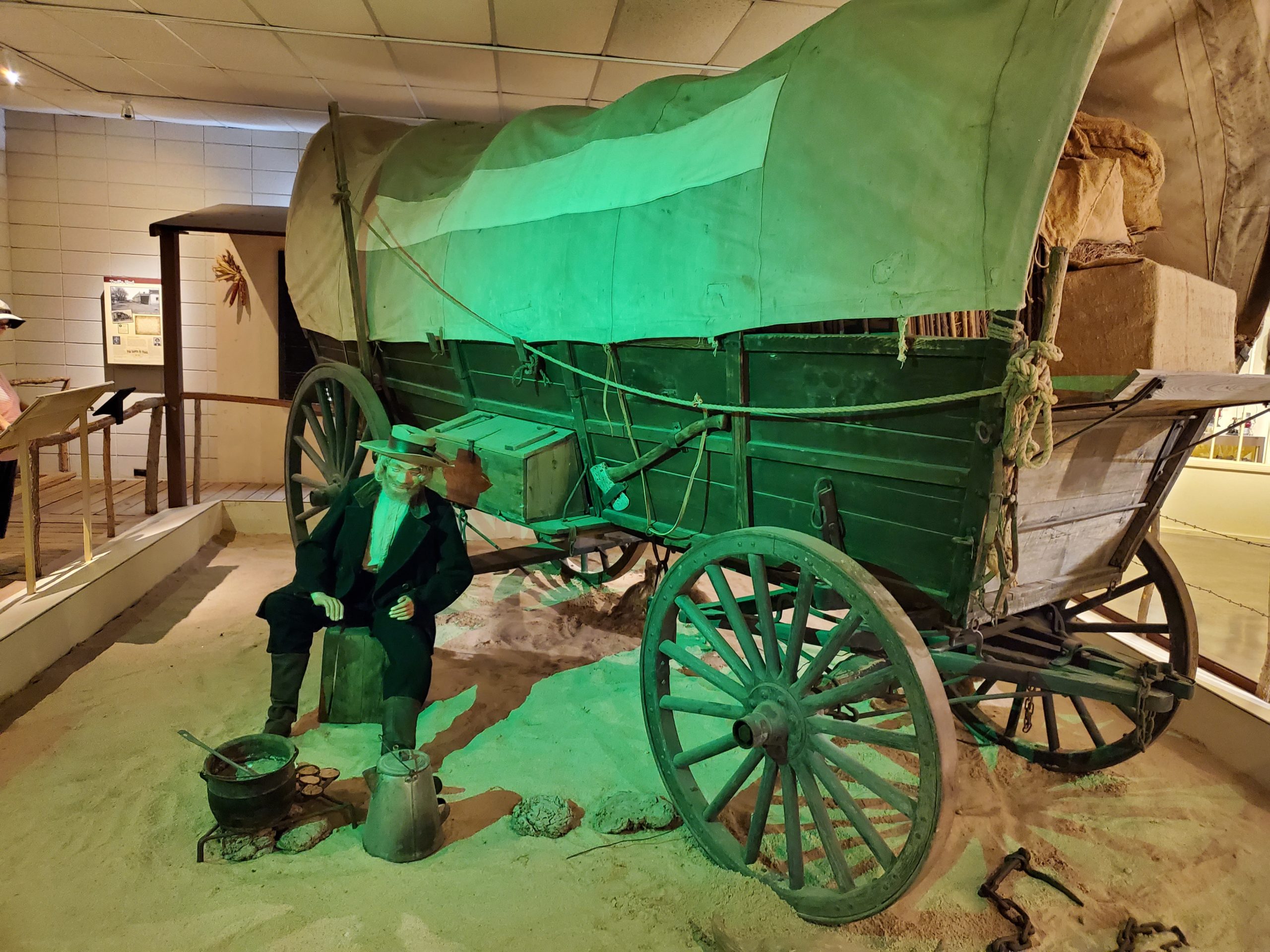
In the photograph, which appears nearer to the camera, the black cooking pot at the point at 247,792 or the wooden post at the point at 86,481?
the black cooking pot at the point at 247,792

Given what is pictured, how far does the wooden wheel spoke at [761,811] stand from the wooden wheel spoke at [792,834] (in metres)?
0.03

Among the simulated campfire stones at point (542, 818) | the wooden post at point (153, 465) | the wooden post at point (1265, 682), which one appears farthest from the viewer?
the wooden post at point (153, 465)

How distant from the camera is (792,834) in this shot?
234 cm

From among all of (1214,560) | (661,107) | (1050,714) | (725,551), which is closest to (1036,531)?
(725,551)

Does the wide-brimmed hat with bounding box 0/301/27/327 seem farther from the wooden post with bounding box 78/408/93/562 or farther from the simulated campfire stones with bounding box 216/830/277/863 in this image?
the simulated campfire stones with bounding box 216/830/277/863

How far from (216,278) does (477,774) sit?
18.5ft

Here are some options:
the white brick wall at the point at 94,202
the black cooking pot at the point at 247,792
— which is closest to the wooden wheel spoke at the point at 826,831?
the black cooking pot at the point at 247,792

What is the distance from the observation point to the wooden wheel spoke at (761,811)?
2.32 m

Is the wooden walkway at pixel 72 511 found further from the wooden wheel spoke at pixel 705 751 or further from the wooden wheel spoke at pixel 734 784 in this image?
the wooden wheel spoke at pixel 734 784

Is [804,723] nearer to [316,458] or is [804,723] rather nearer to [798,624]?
[798,624]

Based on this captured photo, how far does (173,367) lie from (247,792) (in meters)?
4.42

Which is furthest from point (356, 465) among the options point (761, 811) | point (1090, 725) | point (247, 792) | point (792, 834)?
point (1090, 725)

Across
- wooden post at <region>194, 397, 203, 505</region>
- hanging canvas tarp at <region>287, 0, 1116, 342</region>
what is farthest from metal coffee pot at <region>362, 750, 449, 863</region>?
wooden post at <region>194, 397, 203, 505</region>

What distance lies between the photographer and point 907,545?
7.25 ft
